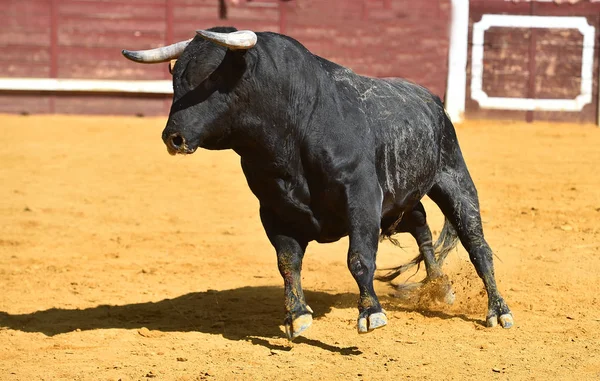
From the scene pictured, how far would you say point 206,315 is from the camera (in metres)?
5.27

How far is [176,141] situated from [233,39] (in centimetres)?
45

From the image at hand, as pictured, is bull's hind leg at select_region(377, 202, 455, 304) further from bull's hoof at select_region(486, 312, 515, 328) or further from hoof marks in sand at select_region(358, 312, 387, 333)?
hoof marks in sand at select_region(358, 312, 387, 333)

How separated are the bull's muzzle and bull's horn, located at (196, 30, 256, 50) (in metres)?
0.40

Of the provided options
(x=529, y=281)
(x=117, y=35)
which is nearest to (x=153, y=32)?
(x=117, y=35)

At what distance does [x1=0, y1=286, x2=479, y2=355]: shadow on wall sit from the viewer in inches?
194

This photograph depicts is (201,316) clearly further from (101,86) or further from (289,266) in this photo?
(101,86)

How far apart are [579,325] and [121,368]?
2105mm

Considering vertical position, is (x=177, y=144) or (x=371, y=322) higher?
(x=177, y=144)

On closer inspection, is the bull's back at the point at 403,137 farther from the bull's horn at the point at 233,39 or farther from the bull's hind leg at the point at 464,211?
the bull's horn at the point at 233,39

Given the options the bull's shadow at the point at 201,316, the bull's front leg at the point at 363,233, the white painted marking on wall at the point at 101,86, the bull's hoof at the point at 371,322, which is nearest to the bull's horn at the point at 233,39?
the bull's front leg at the point at 363,233

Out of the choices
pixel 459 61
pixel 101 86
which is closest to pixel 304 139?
pixel 101 86

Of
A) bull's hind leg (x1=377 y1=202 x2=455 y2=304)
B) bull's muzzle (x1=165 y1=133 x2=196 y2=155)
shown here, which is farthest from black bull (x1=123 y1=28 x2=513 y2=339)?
bull's hind leg (x1=377 y1=202 x2=455 y2=304)

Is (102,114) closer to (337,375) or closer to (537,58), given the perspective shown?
(537,58)

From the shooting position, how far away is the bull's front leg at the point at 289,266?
4.60 metres
